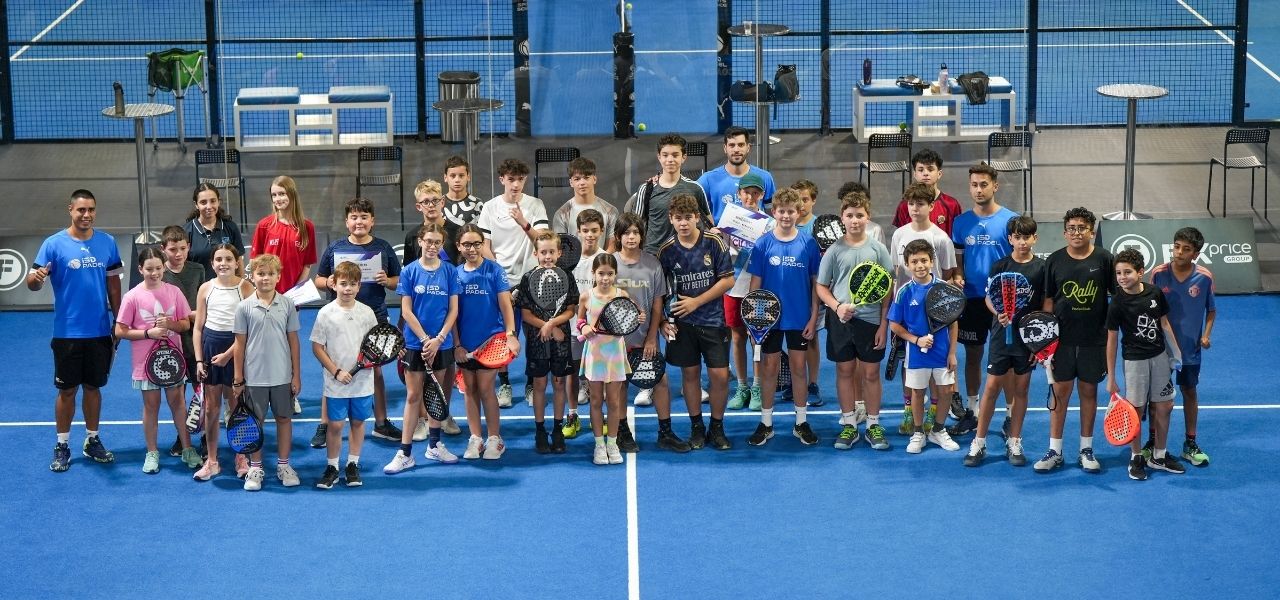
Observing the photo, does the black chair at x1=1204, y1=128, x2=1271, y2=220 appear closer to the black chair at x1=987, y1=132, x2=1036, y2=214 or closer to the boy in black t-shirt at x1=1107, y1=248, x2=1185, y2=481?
the black chair at x1=987, y1=132, x2=1036, y2=214

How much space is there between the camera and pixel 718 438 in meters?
10.9

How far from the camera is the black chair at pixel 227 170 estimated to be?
51.4ft

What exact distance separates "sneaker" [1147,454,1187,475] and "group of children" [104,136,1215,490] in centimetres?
2

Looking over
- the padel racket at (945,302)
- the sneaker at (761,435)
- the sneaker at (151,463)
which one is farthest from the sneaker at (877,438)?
the sneaker at (151,463)

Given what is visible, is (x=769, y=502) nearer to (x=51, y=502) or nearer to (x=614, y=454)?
(x=614, y=454)

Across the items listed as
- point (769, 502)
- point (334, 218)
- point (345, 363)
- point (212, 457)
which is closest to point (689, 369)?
point (769, 502)

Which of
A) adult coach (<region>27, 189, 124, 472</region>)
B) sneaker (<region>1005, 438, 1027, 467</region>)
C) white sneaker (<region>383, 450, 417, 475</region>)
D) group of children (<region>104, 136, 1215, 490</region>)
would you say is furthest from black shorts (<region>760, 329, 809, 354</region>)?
adult coach (<region>27, 189, 124, 472</region>)

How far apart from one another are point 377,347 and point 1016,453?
13.9 ft

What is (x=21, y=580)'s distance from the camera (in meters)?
8.77

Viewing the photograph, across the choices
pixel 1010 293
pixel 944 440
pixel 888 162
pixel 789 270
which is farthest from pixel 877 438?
pixel 888 162

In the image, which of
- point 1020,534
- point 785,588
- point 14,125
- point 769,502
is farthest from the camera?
point 14,125

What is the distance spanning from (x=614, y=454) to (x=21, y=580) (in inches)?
149

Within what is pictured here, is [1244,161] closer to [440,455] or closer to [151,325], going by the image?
[440,455]

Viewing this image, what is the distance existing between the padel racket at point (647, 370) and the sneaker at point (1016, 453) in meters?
2.36
